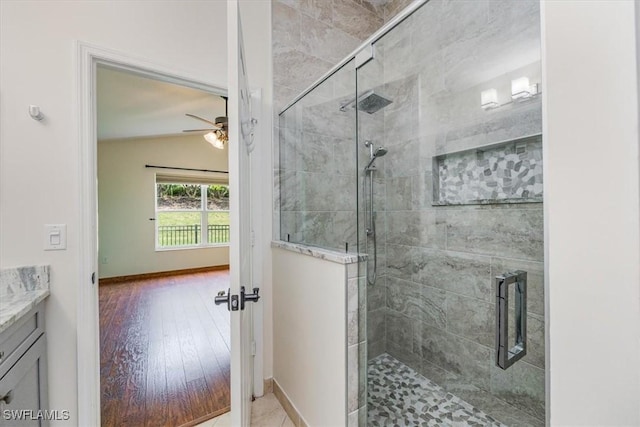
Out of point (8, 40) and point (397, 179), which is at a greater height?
point (8, 40)

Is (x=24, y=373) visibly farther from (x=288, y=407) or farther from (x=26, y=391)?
(x=288, y=407)

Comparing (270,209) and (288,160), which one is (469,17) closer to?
(288,160)

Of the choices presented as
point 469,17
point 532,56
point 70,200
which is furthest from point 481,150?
point 70,200

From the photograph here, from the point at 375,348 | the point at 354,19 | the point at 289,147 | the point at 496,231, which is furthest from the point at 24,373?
the point at 354,19

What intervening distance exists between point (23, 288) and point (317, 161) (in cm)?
173

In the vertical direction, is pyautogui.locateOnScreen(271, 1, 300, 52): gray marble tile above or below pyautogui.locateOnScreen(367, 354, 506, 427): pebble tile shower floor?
above

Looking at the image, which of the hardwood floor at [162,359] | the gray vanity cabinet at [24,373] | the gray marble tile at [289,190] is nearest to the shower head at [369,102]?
the gray marble tile at [289,190]

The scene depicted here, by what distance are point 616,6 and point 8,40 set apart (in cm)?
211

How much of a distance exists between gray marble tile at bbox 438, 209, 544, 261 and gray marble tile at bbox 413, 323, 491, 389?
0.62m

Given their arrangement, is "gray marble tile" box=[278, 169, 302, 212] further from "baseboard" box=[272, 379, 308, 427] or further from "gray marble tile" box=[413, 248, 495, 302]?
"baseboard" box=[272, 379, 308, 427]

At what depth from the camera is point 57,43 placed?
134cm

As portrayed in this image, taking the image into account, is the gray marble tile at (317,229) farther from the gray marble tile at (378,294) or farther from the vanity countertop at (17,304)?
the vanity countertop at (17,304)

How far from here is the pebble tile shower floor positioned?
1507mm

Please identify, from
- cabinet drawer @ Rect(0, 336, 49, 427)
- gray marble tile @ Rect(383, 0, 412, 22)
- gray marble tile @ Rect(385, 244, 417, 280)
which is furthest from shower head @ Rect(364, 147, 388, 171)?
cabinet drawer @ Rect(0, 336, 49, 427)
